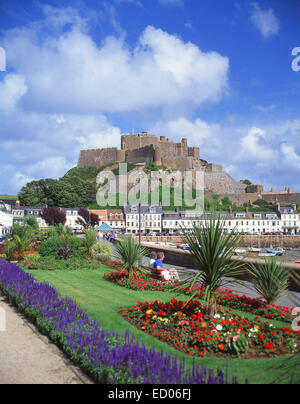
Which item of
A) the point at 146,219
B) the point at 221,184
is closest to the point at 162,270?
the point at 146,219

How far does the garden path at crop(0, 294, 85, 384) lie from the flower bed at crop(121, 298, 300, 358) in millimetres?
1722

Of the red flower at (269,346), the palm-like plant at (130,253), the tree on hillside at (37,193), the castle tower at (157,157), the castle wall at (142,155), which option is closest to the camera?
the red flower at (269,346)

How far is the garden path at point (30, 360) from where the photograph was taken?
16.6 ft

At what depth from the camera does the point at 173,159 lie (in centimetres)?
11762

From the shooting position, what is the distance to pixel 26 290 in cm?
904

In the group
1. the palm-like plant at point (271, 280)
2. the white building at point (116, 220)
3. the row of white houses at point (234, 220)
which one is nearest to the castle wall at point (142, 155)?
the white building at point (116, 220)

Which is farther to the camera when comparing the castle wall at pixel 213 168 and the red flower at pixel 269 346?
the castle wall at pixel 213 168

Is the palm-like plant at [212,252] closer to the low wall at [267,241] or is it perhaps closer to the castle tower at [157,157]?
the low wall at [267,241]

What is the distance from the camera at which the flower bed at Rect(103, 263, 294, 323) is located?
7.23 meters

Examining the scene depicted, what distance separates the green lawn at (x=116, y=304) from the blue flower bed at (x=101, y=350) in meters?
0.31

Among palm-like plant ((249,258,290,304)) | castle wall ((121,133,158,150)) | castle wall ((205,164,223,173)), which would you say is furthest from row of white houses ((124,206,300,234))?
palm-like plant ((249,258,290,304))

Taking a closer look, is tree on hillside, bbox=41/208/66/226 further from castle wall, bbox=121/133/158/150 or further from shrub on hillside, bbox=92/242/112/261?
castle wall, bbox=121/133/158/150


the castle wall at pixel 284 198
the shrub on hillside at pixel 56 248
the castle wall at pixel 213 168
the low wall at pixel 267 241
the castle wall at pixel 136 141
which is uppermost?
the castle wall at pixel 136 141
